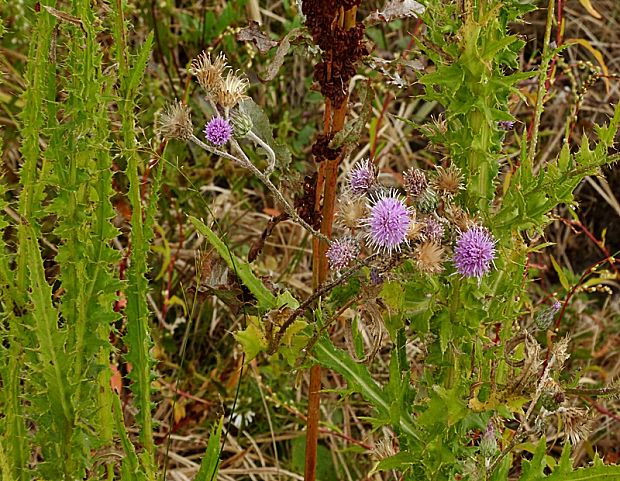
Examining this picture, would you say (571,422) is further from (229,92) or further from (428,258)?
(229,92)

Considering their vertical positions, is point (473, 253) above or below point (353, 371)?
above

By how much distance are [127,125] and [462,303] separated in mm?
433

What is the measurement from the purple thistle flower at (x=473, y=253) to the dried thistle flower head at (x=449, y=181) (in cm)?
5

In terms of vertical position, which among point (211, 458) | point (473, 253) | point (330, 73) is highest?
point (330, 73)

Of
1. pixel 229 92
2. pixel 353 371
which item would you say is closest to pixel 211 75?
pixel 229 92

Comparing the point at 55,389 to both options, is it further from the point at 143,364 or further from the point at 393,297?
the point at 393,297

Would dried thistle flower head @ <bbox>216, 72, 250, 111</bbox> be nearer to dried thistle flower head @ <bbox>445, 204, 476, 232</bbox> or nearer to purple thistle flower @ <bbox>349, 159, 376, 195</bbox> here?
purple thistle flower @ <bbox>349, 159, 376, 195</bbox>

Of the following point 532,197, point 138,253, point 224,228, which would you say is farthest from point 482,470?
point 224,228

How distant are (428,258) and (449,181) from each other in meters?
0.10

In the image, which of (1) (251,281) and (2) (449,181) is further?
(1) (251,281)

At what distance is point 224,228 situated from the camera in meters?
2.00

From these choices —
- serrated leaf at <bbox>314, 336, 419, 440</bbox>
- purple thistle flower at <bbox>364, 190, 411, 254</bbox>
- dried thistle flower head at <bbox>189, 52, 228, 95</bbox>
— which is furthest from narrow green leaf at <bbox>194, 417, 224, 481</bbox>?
dried thistle flower head at <bbox>189, 52, 228, 95</bbox>

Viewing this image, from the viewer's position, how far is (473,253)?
93 cm

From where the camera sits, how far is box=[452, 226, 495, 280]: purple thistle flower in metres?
0.93
